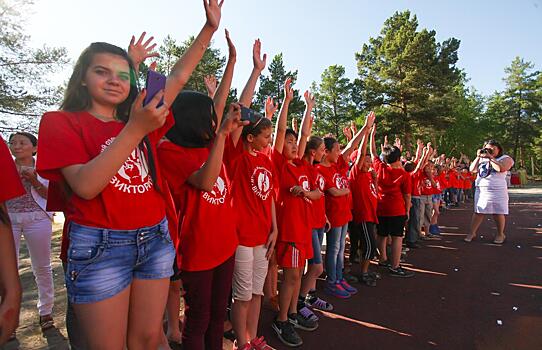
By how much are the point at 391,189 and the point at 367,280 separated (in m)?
1.59

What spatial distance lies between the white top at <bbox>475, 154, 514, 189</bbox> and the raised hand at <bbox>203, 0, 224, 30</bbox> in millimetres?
8145

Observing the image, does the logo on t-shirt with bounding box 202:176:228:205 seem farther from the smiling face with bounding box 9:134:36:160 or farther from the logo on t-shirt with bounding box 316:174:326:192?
the smiling face with bounding box 9:134:36:160

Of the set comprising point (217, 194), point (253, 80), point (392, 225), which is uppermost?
point (253, 80)

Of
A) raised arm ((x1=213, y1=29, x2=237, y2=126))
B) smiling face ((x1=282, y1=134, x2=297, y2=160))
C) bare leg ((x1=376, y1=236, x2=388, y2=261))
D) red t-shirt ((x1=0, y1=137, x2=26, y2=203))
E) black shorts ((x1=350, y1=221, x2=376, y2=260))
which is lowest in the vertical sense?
bare leg ((x1=376, y1=236, x2=388, y2=261))

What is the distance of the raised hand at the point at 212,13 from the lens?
73.9 inches

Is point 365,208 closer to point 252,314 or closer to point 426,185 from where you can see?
point 252,314

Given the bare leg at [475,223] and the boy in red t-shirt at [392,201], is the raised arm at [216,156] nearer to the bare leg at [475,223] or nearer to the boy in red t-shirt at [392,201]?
the boy in red t-shirt at [392,201]

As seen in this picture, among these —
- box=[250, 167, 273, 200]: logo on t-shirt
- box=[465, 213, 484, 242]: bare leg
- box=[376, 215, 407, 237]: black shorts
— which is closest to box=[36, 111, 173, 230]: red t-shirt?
box=[250, 167, 273, 200]: logo on t-shirt

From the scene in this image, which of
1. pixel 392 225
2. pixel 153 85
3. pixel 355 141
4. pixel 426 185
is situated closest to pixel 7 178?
pixel 153 85

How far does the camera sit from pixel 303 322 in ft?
11.7

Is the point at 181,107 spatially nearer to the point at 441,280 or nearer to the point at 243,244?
the point at 243,244

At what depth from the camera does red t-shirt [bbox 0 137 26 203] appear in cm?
130

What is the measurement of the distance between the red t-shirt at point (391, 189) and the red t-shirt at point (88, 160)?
467cm

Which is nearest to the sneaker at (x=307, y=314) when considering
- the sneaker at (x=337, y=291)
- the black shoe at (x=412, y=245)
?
the sneaker at (x=337, y=291)
